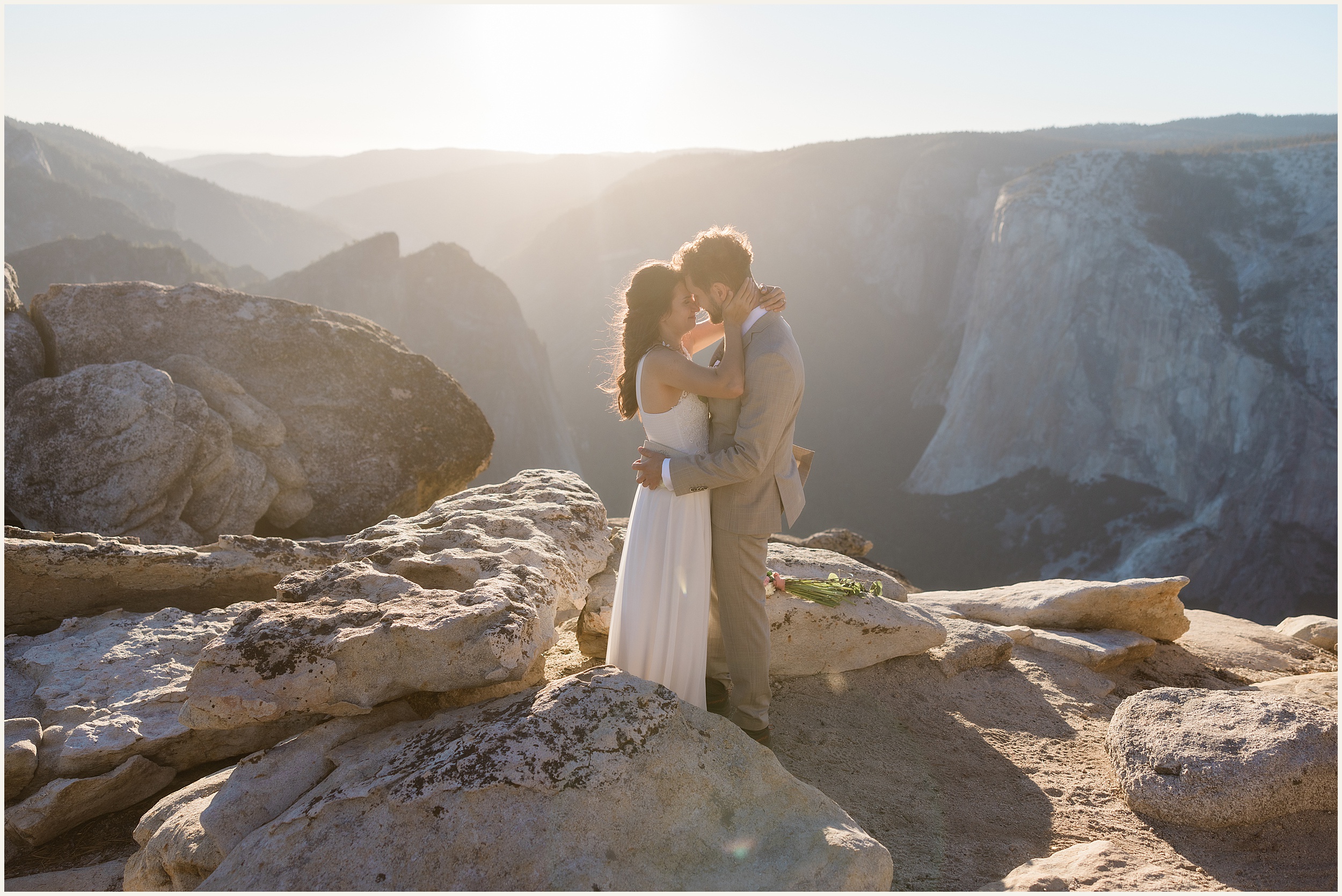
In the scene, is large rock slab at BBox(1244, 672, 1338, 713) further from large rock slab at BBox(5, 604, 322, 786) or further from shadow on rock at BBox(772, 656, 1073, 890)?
large rock slab at BBox(5, 604, 322, 786)

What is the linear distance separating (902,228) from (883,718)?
39.0 metres

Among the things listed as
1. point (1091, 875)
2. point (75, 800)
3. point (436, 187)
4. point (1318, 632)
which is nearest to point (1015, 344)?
point (1318, 632)

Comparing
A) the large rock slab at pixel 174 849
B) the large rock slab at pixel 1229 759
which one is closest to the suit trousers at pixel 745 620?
the large rock slab at pixel 1229 759

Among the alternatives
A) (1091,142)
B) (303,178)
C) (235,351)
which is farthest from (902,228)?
(303,178)

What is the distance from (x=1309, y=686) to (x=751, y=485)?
3810mm

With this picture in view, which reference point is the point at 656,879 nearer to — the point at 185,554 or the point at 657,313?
the point at 657,313

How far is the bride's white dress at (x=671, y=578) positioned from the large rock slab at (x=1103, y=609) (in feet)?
9.96

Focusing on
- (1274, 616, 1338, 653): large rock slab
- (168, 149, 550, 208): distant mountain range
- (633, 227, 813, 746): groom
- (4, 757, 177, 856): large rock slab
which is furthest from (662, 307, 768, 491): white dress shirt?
(168, 149, 550, 208): distant mountain range

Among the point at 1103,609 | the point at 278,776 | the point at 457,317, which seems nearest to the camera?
Answer: the point at 278,776

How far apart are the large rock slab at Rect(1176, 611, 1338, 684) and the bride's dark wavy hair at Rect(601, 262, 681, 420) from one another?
4690mm

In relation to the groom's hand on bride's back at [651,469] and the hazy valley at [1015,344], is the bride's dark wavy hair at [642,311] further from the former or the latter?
the hazy valley at [1015,344]

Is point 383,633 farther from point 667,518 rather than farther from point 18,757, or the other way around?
point 18,757

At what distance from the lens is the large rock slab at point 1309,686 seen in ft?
14.0

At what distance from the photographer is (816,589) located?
456 cm
